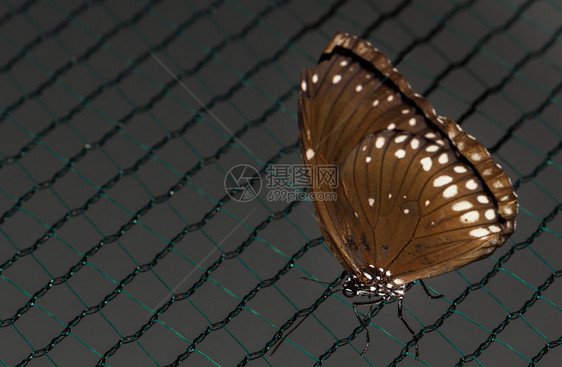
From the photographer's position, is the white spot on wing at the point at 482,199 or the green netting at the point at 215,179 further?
the green netting at the point at 215,179

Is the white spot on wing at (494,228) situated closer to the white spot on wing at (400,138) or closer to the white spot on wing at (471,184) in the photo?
the white spot on wing at (471,184)

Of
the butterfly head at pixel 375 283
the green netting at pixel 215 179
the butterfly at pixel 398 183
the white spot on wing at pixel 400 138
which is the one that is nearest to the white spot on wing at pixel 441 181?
the butterfly at pixel 398 183

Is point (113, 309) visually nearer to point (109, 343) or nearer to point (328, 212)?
point (109, 343)

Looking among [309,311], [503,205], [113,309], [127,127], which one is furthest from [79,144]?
[503,205]

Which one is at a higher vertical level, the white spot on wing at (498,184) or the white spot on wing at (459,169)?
the white spot on wing at (498,184)

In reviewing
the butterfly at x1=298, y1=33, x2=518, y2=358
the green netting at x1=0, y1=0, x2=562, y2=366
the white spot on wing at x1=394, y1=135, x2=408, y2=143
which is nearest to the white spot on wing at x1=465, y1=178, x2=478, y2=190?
the butterfly at x1=298, y1=33, x2=518, y2=358

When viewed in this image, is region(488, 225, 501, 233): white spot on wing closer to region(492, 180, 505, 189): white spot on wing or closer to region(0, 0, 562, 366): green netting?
region(492, 180, 505, 189): white spot on wing

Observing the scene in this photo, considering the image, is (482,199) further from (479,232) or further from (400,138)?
(400,138)

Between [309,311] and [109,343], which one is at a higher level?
[309,311]
